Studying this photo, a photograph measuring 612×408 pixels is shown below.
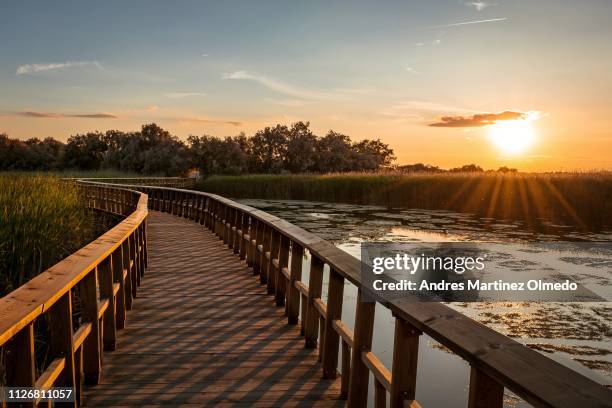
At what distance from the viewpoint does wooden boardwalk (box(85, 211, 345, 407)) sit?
3.82 m

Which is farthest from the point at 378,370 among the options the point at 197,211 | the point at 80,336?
the point at 197,211

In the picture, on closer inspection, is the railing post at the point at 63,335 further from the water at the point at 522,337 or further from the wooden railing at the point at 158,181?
the wooden railing at the point at 158,181

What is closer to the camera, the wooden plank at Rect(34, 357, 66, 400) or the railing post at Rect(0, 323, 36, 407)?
the railing post at Rect(0, 323, 36, 407)

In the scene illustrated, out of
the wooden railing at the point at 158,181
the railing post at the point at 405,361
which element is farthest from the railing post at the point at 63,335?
the wooden railing at the point at 158,181

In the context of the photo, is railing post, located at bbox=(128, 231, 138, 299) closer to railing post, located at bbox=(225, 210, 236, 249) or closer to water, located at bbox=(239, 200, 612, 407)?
water, located at bbox=(239, 200, 612, 407)

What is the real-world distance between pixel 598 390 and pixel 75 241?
1047cm

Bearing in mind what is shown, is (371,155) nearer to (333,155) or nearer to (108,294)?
(333,155)

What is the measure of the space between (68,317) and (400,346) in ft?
6.02

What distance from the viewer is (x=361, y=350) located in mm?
3375

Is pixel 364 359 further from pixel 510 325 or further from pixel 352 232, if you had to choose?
pixel 352 232

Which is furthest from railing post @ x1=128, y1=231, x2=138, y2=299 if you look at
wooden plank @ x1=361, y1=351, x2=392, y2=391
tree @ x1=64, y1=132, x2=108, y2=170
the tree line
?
tree @ x1=64, y1=132, x2=108, y2=170

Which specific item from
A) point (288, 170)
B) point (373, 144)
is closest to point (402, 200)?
point (288, 170)

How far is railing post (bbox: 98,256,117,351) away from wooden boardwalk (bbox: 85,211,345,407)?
116mm

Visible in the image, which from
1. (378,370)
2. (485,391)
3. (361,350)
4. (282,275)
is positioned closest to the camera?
(485,391)
